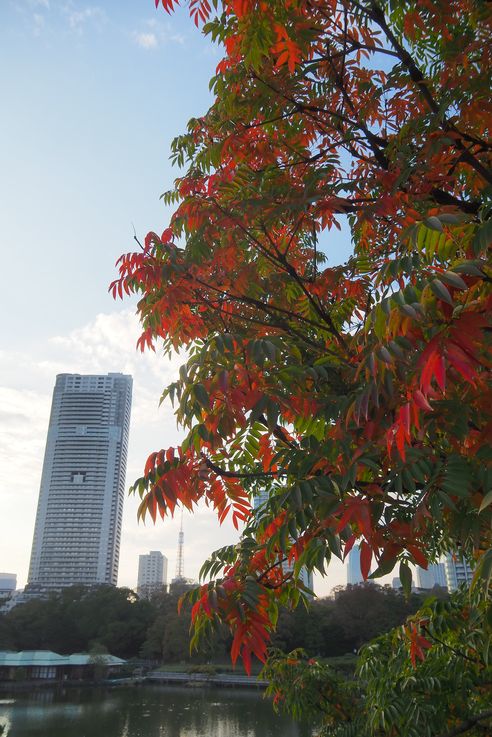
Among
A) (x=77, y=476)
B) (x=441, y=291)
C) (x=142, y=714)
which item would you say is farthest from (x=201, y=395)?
(x=77, y=476)

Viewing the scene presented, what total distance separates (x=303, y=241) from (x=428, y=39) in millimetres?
1835

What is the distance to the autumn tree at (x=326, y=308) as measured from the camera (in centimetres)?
186

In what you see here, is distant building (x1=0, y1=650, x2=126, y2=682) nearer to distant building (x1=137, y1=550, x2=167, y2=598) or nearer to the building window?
the building window

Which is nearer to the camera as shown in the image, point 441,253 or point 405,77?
point 441,253

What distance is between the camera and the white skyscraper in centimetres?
7569

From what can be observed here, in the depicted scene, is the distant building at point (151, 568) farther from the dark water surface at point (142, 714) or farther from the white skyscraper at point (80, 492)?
the dark water surface at point (142, 714)

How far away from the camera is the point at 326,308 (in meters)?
3.88

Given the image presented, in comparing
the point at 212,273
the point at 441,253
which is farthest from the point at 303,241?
the point at 441,253

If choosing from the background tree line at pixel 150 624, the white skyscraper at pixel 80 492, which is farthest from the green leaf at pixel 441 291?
the white skyscraper at pixel 80 492

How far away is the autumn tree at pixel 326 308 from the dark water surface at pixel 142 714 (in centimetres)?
2215

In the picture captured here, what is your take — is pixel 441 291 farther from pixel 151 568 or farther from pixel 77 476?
pixel 151 568

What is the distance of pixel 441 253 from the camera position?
6.84ft

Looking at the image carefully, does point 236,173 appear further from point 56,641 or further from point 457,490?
point 56,641

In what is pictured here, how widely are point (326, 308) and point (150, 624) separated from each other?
53.1m
